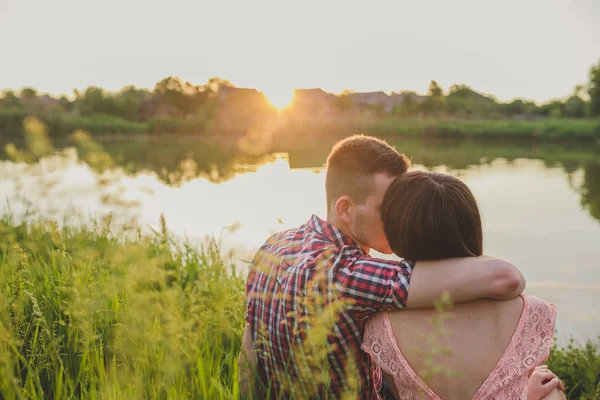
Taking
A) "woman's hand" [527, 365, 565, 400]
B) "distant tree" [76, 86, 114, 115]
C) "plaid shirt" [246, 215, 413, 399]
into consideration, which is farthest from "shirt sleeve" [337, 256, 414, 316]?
"distant tree" [76, 86, 114, 115]

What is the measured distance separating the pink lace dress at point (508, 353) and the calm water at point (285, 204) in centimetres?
92

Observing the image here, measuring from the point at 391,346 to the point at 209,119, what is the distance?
37.6m

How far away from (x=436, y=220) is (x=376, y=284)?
252mm

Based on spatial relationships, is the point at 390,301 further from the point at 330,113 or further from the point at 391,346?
the point at 330,113

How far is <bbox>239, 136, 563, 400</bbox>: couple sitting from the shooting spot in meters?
1.43

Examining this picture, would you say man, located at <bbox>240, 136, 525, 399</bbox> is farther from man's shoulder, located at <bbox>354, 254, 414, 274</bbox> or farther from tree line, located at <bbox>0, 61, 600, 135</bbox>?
tree line, located at <bbox>0, 61, 600, 135</bbox>

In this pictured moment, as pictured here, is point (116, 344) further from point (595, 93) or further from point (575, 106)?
point (575, 106)

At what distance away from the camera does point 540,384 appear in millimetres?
1777

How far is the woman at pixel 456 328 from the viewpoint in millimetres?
1479

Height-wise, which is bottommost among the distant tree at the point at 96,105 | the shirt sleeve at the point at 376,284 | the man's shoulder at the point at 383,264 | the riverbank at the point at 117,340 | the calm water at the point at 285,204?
the calm water at the point at 285,204

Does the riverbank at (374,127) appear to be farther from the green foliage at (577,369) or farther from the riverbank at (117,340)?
the riverbank at (117,340)

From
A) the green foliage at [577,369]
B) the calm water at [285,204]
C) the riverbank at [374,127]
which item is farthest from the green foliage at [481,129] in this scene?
the green foliage at [577,369]

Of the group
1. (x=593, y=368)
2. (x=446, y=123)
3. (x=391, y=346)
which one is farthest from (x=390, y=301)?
(x=446, y=123)

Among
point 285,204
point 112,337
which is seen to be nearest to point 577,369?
point 112,337
